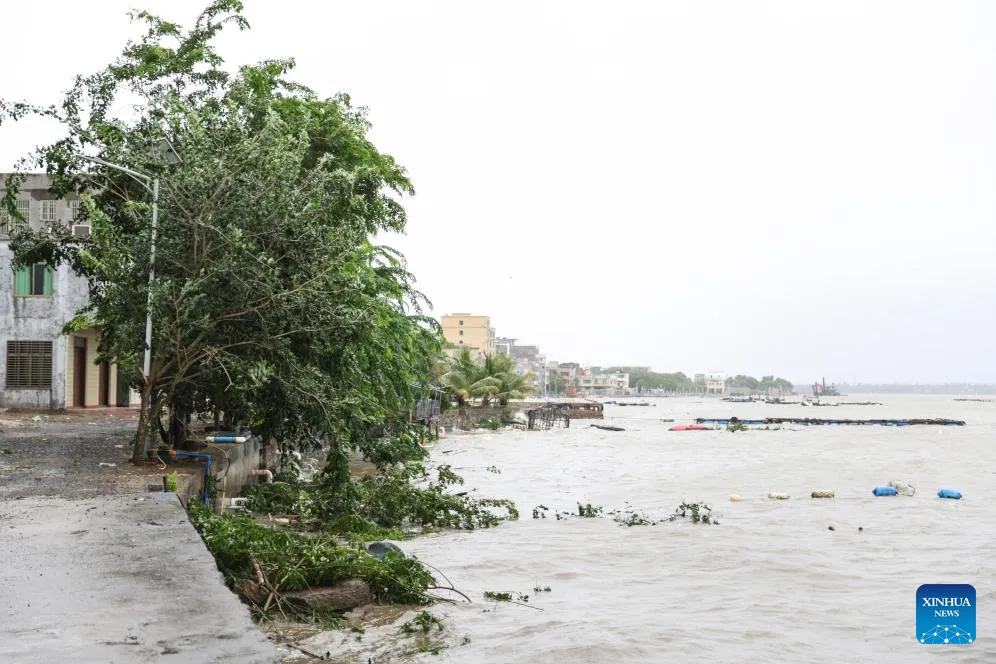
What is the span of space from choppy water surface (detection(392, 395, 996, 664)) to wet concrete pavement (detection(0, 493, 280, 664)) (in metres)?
2.60

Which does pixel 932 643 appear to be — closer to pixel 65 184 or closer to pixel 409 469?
pixel 409 469

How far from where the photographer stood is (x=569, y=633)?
9.20 metres

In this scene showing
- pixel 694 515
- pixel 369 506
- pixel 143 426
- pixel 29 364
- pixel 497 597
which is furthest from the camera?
pixel 29 364

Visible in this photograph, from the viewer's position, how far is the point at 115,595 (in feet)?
21.0

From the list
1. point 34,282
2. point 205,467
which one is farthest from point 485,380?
point 205,467

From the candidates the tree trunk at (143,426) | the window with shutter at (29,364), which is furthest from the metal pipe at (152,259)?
the window with shutter at (29,364)

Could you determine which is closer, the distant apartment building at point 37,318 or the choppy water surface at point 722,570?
the choppy water surface at point 722,570

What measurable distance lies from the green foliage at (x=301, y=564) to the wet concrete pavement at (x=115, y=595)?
0.40 m

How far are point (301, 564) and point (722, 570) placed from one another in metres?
6.55

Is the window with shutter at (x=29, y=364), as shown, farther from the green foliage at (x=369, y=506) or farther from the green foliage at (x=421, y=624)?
the green foliage at (x=421, y=624)

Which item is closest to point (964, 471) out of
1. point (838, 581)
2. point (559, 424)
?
point (838, 581)

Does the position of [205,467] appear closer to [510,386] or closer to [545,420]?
[510,386]

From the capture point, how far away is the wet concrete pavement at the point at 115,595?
5.30 metres

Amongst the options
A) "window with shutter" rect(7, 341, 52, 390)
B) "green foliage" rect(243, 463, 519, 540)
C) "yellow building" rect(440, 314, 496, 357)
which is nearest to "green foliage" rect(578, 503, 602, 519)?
"green foliage" rect(243, 463, 519, 540)
